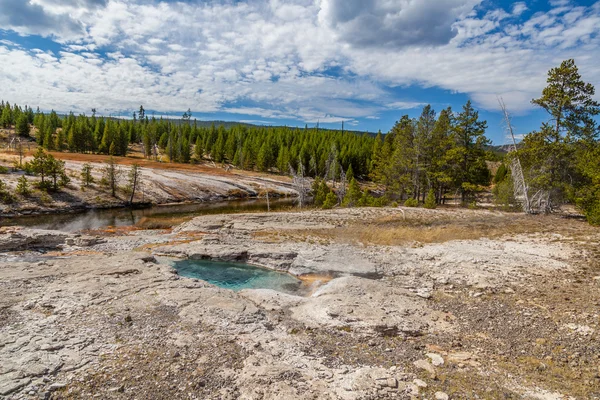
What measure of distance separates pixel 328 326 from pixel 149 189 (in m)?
62.4

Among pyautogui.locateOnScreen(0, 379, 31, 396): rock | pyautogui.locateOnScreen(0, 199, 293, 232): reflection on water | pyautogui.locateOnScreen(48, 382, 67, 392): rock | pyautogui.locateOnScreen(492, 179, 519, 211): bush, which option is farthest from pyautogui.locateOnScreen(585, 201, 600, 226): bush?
pyautogui.locateOnScreen(0, 199, 293, 232): reflection on water

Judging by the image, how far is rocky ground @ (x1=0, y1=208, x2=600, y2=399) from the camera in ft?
28.4

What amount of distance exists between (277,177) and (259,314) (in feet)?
273

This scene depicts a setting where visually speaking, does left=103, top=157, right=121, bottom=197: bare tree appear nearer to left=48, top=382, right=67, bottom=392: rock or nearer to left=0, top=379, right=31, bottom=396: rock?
left=0, top=379, right=31, bottom=396: rock

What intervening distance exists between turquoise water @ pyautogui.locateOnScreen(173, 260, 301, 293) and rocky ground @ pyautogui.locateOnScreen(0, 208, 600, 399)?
1.08 meters

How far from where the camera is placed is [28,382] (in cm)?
852

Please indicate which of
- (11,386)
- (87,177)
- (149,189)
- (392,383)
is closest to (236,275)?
(11,386)

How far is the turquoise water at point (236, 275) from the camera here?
19703mm

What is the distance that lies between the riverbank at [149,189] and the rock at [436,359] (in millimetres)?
56322

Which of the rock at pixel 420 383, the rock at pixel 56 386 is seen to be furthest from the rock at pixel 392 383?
the rock at pixel 56 386

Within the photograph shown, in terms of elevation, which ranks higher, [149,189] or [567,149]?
[567,149]

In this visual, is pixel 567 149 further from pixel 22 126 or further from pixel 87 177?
pixel 22 126

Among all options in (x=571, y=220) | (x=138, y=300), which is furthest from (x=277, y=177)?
(x=138, y=300)

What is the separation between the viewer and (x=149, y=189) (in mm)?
65750
